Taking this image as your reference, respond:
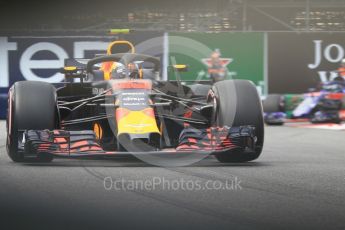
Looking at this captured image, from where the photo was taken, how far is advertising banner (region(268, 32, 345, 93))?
20.3 metres

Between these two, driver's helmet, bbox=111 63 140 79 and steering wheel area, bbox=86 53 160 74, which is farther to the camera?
steering wheel area, bbox=86 53 160 74

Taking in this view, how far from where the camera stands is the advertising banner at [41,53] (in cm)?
1984

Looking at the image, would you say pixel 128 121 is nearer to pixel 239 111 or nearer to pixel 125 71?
pixel 239 111

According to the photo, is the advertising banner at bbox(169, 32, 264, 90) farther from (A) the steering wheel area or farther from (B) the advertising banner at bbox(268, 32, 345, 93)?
(A) the steering wheel area

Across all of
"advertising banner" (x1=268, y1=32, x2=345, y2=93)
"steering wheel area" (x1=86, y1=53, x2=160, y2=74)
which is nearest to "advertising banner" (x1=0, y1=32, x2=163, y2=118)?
"advertising banner" (x1=268, y1=32, x2=345, y2=93)

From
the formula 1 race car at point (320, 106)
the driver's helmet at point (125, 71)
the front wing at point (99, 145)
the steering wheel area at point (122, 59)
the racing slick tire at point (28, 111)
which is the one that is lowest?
the formula 1 race car at point (320, 106)

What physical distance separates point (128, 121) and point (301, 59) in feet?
43.0

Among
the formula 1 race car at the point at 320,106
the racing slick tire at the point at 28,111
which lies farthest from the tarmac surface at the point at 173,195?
the formula 1 race car at the point at 320,106

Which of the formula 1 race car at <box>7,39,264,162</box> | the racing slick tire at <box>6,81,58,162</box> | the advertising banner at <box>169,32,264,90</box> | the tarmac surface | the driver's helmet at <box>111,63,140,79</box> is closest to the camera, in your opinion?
the tarmac surface

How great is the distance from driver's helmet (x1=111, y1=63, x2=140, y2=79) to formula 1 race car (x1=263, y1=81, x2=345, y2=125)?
8741 mm

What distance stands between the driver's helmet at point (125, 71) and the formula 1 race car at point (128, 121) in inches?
1.1

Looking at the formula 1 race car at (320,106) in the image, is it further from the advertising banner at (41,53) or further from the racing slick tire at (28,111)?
the racing slick tire at (28,111)

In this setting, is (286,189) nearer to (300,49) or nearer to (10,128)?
(10,128)

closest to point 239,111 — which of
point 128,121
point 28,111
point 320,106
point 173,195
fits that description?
point 128,121
